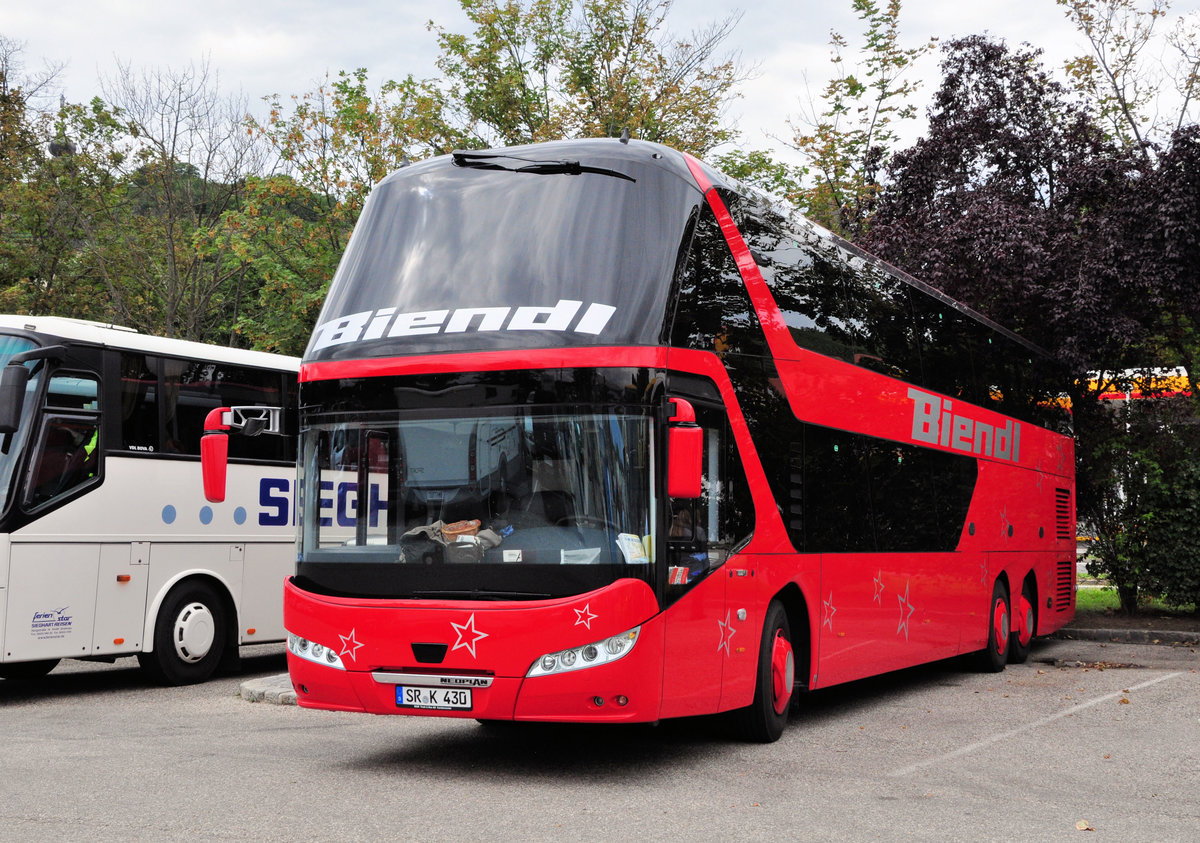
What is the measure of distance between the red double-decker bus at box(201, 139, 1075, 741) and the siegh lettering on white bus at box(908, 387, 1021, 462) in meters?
2.87

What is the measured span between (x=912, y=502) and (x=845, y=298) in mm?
2233

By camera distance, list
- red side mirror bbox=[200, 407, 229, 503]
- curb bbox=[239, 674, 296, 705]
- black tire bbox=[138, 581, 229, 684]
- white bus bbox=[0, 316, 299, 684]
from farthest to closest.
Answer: black tire bbox=[138, 581, 229, 684] < curb bbox=[239, 674, 296, 705] < white bus bbox=[0, 316, 299, 684] < red side mirror bbox=[200, 407, 229, 503]

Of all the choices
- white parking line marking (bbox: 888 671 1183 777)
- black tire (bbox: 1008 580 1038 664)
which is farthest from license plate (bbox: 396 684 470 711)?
black tire (bbox: 1008 580 1038 664)

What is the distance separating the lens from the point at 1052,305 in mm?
18484

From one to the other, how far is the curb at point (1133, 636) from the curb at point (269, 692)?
12.4m

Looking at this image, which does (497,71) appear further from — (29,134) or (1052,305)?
(1052,305)

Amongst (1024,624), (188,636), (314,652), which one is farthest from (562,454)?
(1024,624)

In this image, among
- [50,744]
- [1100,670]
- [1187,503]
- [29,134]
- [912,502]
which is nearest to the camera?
[50,744]

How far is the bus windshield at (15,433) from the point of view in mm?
11641

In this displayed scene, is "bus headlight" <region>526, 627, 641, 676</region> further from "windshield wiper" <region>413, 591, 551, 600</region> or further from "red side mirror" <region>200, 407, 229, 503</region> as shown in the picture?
"red side mirror" <region>200, 407, 229, 503</region>

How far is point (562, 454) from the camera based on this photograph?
8.01 m

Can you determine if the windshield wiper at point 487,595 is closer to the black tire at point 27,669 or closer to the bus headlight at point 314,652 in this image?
the bus headlight at point 314,652

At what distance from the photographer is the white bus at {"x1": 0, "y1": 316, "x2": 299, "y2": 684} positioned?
11.8 m

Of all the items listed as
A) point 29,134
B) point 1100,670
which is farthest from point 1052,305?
point 29,134
